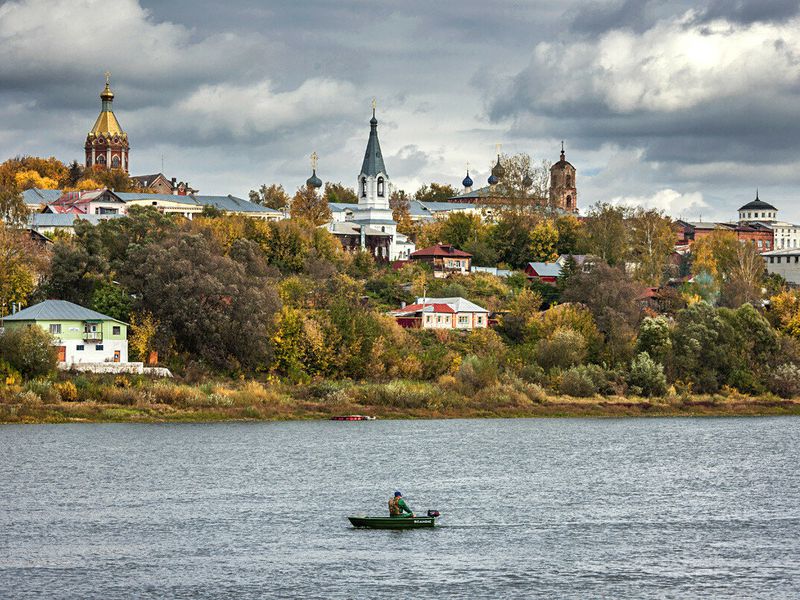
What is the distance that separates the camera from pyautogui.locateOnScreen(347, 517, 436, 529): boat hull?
53.5m

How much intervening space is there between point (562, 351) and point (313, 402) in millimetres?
21998

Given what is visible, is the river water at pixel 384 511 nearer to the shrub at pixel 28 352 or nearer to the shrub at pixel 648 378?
the shrub at pixel 28 352


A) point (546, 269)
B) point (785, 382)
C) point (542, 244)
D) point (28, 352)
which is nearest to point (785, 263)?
point (542, 244)

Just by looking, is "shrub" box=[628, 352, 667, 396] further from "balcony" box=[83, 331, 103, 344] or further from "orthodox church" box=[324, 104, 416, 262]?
"orthodox church" box=[324, 104, 416, 262]

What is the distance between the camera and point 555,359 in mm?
108312

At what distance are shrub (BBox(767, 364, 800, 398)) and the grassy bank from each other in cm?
99

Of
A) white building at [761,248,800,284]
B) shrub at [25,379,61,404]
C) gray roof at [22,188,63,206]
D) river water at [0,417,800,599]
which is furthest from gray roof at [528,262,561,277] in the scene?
shrub at [25,379,61,404]

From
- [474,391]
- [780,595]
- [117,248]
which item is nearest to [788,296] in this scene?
[474,391]

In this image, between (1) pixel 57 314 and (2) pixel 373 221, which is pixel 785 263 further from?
(1) pixel 57 314

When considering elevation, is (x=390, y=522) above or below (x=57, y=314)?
below

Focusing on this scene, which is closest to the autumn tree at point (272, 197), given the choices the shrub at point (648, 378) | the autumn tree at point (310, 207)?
the autumn tree at point (310, 207)

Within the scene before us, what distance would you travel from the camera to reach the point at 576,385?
104m

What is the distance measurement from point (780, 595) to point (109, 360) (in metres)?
61.4

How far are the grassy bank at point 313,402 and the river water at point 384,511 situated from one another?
3279mm
